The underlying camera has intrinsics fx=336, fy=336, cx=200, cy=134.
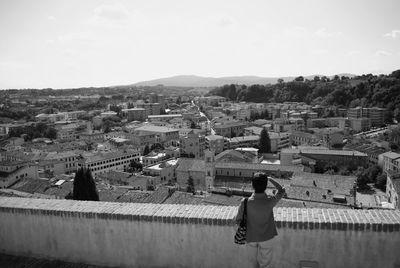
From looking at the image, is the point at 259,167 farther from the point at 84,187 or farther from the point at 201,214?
the point at 201,214

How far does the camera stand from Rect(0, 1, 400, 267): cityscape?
412cm

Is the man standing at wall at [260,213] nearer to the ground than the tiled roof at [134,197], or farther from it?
farther from it

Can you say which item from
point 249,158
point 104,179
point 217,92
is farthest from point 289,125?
point 217,92

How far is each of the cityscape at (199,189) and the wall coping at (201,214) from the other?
2cm

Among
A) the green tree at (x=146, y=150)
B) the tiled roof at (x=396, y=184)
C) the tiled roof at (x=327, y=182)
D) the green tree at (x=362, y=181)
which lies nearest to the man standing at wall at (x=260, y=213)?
the tiled roof at (x=327, y=182)

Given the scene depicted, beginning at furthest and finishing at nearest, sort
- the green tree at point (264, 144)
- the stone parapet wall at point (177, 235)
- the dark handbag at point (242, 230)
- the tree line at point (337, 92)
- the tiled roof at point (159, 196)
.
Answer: the tree line at point (337, 92) < the green tree at point (264, 144) < the tiled roof at point (159, 196) < the stone parapet wall at point (177, 235) < the dark handbag at point (242, 230)

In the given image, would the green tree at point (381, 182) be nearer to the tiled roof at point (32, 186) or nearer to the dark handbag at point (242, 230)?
the tiled roof at point (32, 186)

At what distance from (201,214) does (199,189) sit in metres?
23.1

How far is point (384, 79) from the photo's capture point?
70.8 meters

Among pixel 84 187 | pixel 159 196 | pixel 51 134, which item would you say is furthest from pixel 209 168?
pixel 51 134

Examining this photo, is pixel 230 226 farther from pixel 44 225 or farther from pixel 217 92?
pixel 217 92

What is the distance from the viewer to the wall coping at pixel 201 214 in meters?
3.98

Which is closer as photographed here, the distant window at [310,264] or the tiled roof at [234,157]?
the distant window at [310,264]

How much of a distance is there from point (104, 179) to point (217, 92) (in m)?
93.2
